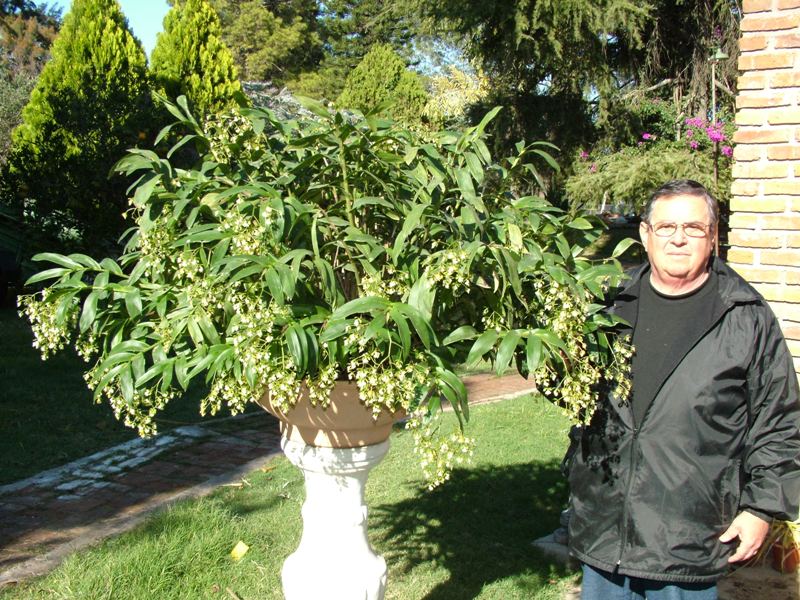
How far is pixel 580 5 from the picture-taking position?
15531 millimetres

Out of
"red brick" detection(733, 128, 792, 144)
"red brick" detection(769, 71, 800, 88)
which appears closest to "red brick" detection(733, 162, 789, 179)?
"red brick" detection(733, 128, 792, 144)

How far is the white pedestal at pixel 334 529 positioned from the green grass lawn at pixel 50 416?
3.44m

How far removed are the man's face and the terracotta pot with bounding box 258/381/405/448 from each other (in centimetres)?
94

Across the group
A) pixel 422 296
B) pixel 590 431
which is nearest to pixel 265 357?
pixel 422 296

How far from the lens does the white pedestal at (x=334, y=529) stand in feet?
→ 8.14

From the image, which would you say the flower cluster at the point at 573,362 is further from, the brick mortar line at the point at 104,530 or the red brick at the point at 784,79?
the brick mortar line at the point at 104,530

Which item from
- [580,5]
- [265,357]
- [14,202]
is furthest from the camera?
[580,5]

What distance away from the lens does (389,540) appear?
14.3ft

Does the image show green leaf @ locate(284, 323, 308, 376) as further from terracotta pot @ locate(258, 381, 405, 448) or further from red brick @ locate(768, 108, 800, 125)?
red brick @ locate(768, 108, 800, 125)

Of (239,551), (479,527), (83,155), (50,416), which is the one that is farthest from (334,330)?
(83,155)

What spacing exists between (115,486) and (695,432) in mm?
3966

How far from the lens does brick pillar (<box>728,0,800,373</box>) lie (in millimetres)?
3838

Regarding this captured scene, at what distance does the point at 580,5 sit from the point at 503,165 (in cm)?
1413

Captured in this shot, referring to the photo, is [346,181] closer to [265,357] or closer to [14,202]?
[265,357]
